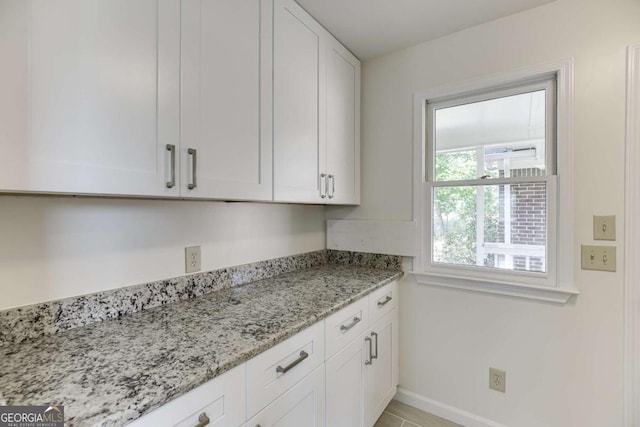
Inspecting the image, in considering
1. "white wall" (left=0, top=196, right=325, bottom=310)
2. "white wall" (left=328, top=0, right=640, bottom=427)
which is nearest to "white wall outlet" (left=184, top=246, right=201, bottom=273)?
Answer: "white wall" (left=0, top=196, right=325, bottom=310)

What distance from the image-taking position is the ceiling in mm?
1483

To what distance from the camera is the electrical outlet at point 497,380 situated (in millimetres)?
1629

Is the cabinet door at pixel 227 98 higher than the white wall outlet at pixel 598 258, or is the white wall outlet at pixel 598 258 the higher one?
the cabinet door at pixel 227 98

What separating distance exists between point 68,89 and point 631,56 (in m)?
2.13

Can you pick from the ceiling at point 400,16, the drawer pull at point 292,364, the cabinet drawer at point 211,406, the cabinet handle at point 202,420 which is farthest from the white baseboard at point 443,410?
the ceiling at point 400,16

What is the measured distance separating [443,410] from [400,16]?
231 cm

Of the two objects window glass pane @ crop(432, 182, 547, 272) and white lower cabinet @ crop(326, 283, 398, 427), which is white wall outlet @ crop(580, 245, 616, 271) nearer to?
window glass pane @ crop(432, 182, 547, 272)

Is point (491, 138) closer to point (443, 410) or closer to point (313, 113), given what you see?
point (313, 113)

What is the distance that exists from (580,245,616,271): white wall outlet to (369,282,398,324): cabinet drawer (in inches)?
37.4

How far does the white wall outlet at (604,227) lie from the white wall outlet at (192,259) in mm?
1854

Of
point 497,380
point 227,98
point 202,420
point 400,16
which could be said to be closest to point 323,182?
point 227,98

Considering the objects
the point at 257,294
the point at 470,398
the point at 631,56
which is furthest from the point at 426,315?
the point at 631,56

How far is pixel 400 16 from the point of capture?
1584 mm

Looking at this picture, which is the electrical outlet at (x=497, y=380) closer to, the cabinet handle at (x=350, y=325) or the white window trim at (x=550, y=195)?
the white window trim at (x=550, y=195)
